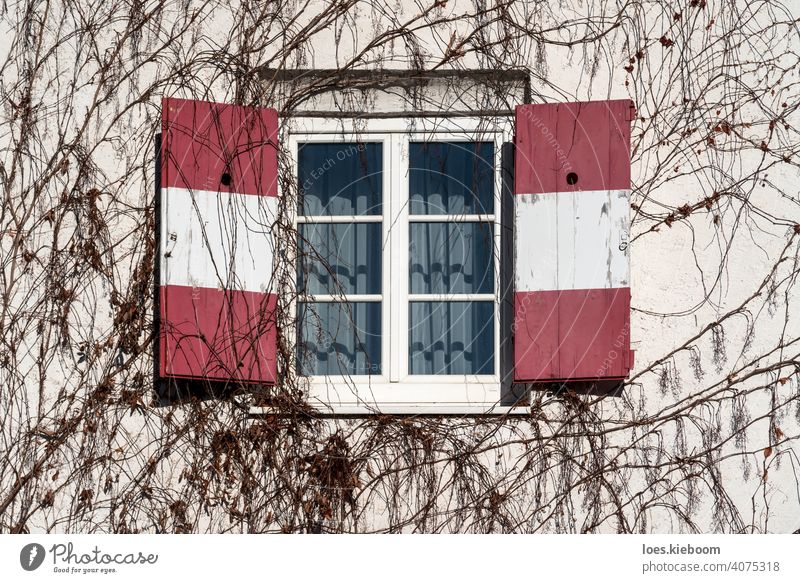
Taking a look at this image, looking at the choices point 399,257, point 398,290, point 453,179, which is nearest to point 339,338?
point 398,290

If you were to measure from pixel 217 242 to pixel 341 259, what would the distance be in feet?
1.76

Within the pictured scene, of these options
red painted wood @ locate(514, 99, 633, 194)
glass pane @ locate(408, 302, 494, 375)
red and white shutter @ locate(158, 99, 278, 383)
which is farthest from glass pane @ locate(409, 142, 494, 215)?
red and white shutter @ locate(158, 99, 278, 383)

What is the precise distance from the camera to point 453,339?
582 cm

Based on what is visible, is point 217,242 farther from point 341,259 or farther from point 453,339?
point 453,339

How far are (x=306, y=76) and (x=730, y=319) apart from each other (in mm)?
1980

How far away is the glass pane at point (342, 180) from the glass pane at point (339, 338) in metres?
0.40

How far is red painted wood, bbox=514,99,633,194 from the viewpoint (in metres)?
5.62

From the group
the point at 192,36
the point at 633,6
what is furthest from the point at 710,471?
the point at 192,36

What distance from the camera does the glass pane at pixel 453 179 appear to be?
233 inches

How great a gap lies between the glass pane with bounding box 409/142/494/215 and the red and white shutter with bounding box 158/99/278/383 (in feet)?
1.95

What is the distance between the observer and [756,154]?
582cm

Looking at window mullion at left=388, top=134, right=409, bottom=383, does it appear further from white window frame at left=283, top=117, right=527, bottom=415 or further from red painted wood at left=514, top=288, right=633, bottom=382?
red painted wood at left=514, top=288, right=633, bottom=382

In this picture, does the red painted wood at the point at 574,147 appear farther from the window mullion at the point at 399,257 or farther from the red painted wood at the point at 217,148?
the red painted wood at the point at 217,148
